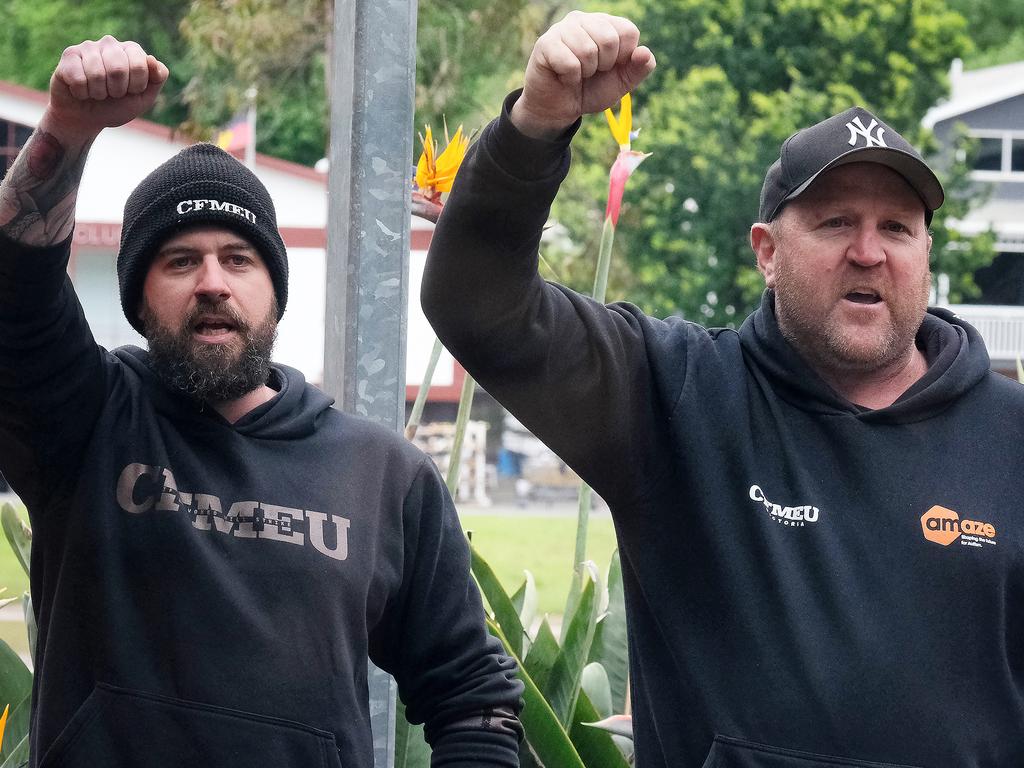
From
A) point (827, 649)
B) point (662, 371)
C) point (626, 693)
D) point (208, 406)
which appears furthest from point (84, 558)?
point (626, 693)

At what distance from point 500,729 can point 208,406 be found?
691 millimetres

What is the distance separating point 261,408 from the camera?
91.9 inches

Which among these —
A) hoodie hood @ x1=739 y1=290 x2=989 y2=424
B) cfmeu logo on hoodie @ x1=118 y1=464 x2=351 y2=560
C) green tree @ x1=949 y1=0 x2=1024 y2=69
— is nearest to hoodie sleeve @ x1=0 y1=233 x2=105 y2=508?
cfmeu logo on hoodie @ x1=118 y1=464 x2=351 y2=560

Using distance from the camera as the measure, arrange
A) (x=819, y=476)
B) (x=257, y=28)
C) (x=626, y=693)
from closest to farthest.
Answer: (x=819, y=476), (x=626, y=693), (x=257, y=28)

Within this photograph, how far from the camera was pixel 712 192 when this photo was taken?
23.8 meters

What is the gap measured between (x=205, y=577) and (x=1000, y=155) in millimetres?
31444

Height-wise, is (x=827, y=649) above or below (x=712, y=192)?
above

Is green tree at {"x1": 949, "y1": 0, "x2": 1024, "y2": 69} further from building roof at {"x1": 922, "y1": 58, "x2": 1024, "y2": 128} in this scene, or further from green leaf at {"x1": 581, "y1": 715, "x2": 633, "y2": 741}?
green leaf at {"x1": 581, "y1": 715, "x2": 633, "y2": 741}

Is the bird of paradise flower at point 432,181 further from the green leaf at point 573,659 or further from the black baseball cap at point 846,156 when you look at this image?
the black baseball cap at point 846,156

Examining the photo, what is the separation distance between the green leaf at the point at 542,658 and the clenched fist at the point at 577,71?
1.47 meters

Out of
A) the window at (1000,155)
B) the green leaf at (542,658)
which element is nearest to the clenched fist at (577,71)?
the green leaf at (542,658)

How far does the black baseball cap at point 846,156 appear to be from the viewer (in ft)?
7.77

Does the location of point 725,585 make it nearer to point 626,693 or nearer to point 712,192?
point 626,693

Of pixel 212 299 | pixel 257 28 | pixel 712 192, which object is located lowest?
pixel 712 192
